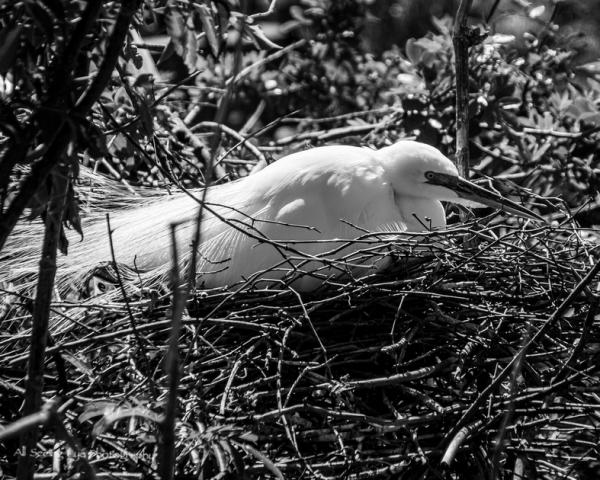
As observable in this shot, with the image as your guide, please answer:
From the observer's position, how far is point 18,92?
147 cm

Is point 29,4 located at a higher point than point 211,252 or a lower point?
higher

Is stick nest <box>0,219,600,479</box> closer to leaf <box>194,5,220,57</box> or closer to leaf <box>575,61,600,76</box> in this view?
leaf <box>194,5,220,57</box>

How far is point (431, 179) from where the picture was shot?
263cm

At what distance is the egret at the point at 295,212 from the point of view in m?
2.48

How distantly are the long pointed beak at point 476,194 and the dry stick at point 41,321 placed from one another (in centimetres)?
146

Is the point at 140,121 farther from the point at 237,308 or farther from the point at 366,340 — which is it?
the point at 366,340

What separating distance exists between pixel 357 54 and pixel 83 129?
258cm

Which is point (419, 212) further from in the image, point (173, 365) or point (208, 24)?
point (173, 365)

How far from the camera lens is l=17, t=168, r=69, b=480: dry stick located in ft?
4.17

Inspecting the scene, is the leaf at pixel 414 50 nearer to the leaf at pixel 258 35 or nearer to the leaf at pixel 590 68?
the leaf at pixel 590 68

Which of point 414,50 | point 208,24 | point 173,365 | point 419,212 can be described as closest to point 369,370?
point 419,212

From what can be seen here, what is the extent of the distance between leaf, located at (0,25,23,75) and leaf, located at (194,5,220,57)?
0.38m

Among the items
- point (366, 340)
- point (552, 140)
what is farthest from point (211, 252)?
point (552, 140)

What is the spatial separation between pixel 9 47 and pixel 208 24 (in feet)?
1.38
